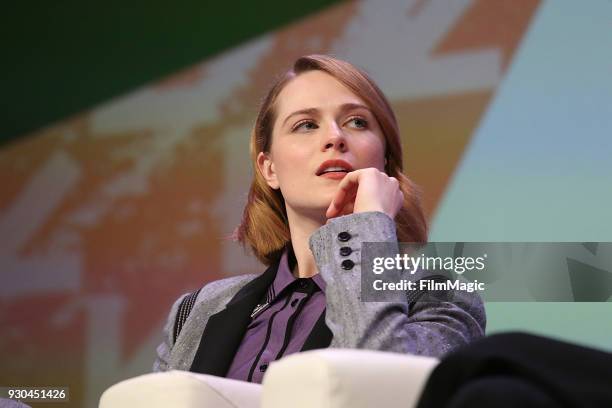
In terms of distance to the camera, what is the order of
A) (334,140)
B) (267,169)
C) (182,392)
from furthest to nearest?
1. (267,169)
2. (334,140)
3. (182,392)

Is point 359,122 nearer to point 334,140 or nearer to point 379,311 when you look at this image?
point 334,140

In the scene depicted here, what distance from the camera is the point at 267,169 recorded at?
2.53 meters

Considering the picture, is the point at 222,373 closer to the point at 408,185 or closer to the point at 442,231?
the point at 408,185

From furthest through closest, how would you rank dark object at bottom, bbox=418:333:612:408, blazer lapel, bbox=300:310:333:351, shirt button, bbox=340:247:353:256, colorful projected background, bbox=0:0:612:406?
colorful projected background, bbox=0:0:612:406
blazer lapel, bbox=300:310:333:351
shirt button, bbox=340:247:353:256
dark object at bottom, bbox=418:333:612:408

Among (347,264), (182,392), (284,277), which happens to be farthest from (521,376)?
(284,277)

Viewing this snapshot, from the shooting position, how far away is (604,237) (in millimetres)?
3008

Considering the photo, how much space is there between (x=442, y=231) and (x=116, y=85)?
1.34m

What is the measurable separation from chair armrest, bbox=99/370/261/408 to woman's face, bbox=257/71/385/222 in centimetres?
A: 80

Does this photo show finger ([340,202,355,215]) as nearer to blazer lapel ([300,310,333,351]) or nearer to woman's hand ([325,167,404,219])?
woman's hand ([325,167,404,219])

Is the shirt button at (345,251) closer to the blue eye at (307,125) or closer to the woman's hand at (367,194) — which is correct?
the woman's hand at (367,194)

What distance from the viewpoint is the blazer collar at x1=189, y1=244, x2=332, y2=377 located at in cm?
201

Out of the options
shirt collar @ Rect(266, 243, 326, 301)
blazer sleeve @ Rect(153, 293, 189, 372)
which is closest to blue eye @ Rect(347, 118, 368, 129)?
Result: shirt collar @ Rect(266, 243, 326, 301)

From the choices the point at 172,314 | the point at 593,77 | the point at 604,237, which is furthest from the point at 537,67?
the point at 172,314

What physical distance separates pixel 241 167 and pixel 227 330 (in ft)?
4.19
